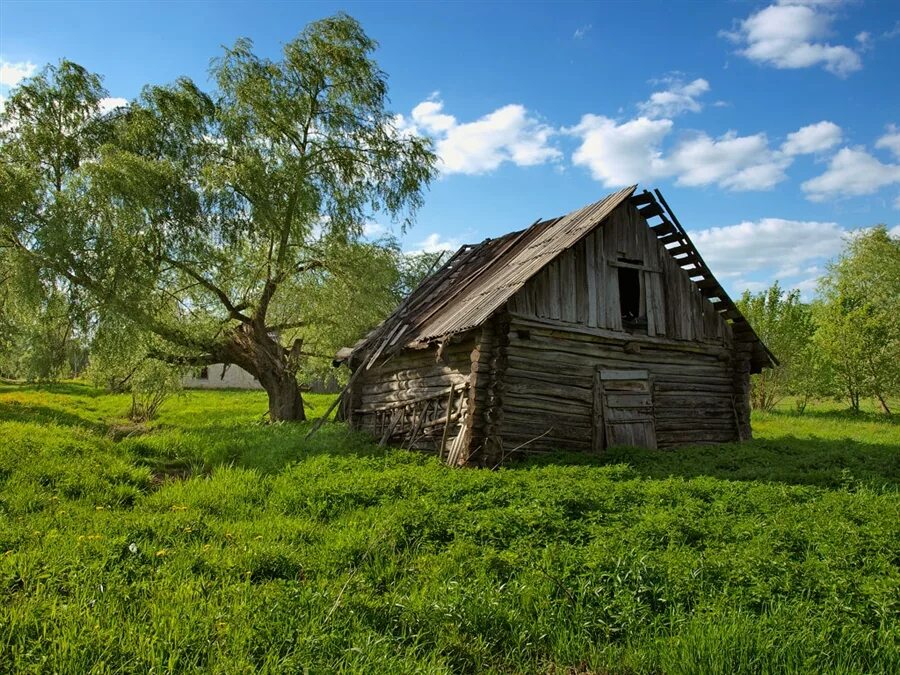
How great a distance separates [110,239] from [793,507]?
1653cm

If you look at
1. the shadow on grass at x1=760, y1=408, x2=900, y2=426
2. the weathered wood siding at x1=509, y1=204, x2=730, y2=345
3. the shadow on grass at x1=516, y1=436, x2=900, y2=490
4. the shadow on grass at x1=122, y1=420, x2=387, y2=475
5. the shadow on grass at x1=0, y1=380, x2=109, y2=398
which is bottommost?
the shadow on grass at x1=760, y1=408, x2=900, y2=426

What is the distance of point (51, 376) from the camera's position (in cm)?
1855

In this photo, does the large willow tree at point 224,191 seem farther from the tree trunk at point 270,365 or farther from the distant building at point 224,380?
the distant building at point 224,380

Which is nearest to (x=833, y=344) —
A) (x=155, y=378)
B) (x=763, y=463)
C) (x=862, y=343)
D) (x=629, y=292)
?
(x=862, y=343)

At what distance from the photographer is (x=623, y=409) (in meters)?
14.0

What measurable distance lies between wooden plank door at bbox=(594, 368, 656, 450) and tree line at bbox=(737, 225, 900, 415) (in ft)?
62.6

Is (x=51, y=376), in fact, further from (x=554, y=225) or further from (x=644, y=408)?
(x=644, y=408)

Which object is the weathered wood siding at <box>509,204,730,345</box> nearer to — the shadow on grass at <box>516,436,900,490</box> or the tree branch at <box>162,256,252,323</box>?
the shadow on grass at <box>516,436,900,490</box>

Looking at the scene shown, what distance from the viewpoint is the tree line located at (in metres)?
28.1

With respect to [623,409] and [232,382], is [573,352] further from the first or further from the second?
[232,382]

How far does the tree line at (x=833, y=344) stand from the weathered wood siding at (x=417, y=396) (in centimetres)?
2193

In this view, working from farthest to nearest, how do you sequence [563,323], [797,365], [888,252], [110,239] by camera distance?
[888,252] → [797,365] → [110,239] → [563,323]

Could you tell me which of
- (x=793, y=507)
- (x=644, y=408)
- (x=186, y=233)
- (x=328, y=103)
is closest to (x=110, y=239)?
(x=186, y=233)

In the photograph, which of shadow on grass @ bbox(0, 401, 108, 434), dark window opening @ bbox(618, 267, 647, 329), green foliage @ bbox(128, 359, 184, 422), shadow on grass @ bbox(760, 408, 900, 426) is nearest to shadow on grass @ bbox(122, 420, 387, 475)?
shadow on grass @ bbox(0, 401, 108, 434)
